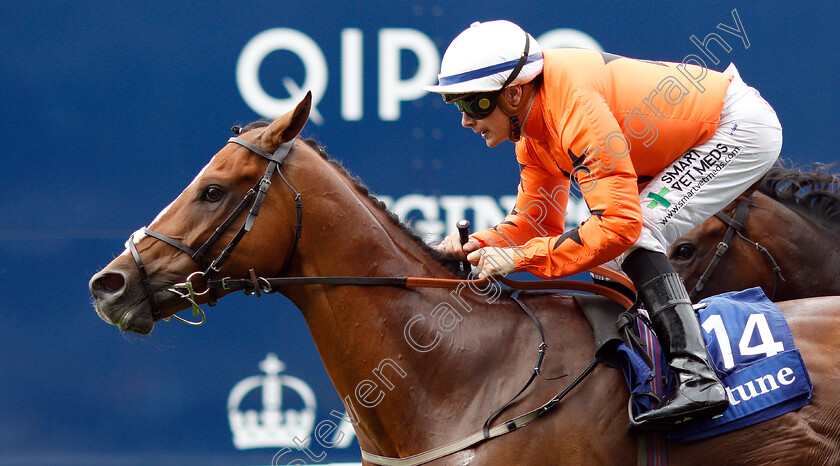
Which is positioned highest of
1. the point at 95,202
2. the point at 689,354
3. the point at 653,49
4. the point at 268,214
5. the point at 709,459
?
the point at 95,202

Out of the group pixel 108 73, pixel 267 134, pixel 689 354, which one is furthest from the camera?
pixel 108 73

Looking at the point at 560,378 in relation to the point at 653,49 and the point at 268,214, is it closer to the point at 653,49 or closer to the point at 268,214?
the point at 268,214

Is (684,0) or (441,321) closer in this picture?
(441,321)

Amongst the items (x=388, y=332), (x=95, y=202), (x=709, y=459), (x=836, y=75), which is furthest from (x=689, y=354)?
(x=95, y=202)

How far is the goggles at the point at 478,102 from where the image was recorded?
2.47 metres

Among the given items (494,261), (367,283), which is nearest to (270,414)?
(367,283)

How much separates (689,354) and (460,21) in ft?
9.06

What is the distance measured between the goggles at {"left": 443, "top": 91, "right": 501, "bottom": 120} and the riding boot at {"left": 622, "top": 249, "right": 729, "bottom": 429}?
679mm

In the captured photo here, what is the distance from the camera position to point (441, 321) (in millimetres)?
2520

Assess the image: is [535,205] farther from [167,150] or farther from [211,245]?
[167,150]

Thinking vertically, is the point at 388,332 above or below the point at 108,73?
below

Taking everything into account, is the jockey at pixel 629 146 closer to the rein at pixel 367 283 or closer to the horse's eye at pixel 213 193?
the rein at pixel 367 283

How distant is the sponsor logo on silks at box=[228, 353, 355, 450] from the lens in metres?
4.39

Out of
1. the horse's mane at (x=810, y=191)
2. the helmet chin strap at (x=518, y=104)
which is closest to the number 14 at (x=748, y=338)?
the helmet chin strap at (x=518, y=104)
